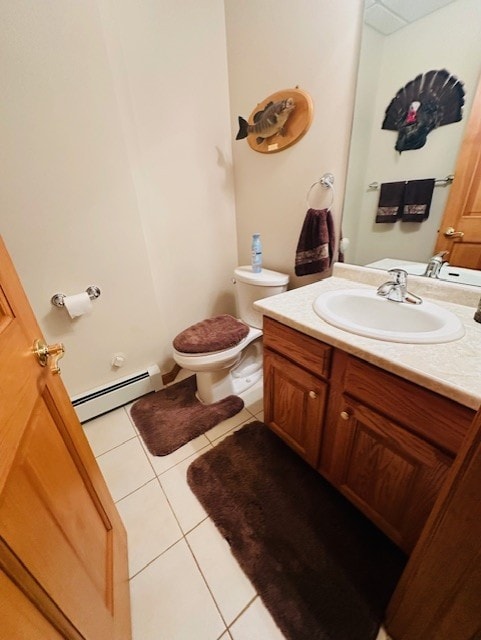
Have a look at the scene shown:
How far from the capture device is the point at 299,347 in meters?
0.94

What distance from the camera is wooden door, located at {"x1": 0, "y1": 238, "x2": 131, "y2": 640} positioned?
362mm

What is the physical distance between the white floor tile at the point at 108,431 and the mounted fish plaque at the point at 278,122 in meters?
1.83

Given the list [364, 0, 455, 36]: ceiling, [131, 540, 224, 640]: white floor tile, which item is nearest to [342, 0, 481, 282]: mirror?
[364, 0, 455, 36]: ceiling

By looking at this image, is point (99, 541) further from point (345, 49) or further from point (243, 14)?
point (243, 14)

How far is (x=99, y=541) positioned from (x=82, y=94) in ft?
5.67

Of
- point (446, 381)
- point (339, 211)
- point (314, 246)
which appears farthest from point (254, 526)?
point (339, 211)

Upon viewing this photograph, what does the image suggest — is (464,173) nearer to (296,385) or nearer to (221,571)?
(296,385)

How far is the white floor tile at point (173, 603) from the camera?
79 centimetres

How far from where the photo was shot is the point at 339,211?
1274mm

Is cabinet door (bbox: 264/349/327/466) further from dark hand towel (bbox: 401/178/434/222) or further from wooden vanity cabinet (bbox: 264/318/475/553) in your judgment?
dark hand towel (bbox: 401/178/434/222)

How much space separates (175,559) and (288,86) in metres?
2.17

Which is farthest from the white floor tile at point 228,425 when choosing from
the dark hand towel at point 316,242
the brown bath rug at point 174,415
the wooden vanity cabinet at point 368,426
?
the dark hand towel at point 316,242

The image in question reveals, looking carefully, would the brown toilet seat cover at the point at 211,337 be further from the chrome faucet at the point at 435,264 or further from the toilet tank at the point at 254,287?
the chrome faucet at the point at 435,264

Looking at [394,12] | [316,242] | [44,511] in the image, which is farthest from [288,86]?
[44,511]
